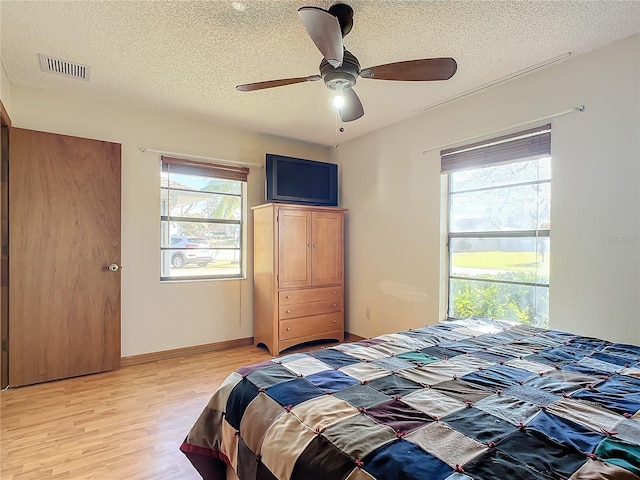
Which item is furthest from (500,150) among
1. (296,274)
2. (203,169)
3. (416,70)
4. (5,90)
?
(5,90)

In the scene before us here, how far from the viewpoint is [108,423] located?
7.42 feet

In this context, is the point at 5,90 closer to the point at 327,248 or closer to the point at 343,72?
the point at 343,72

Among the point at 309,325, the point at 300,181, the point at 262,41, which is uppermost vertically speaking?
the point at 262,41

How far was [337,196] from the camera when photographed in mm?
4438

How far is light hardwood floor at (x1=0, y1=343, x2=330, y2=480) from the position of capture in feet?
5.96

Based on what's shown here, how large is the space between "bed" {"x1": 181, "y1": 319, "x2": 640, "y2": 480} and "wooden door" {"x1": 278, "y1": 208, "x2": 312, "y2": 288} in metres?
2.00

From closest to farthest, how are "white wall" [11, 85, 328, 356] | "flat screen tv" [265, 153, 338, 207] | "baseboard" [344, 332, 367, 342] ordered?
"white wall" [11, 85, 328, 356] → "flat screen tv" [265, 153, 338, 207] → "baseboard" [344, 332, 367, 342]

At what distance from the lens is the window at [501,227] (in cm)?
264

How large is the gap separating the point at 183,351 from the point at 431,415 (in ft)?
10.4

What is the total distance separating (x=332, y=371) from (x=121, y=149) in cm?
305

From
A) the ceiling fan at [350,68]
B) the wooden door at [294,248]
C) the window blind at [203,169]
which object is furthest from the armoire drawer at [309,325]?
the ceiling fan at [350,68]

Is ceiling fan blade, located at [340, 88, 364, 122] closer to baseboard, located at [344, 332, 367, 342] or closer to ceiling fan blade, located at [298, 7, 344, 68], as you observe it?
ceiling fan blade, located at [298, 7, 344, 68]

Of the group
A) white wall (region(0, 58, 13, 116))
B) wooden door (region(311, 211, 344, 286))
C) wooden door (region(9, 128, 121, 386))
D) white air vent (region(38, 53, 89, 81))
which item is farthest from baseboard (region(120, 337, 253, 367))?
white air vent (region(38, 53, 89, 81))

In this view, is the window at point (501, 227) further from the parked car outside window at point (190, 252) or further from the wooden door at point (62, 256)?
the wooden door at point (62, 256)
